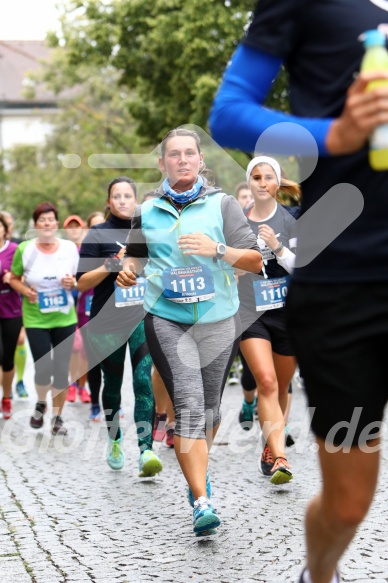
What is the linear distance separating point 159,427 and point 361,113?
661 centimetres

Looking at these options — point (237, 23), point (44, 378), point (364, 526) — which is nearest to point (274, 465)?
point (364, 526)

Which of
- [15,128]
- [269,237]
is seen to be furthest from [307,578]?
[15,128]

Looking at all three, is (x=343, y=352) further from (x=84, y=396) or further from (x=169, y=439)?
(x=84, y=396)

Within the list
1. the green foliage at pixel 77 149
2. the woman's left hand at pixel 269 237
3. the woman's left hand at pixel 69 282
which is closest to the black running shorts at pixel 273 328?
the woman's left hand at pixel 269 237

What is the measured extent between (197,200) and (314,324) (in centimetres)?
298

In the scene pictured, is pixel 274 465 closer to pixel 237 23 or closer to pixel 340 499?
pixel 340 499

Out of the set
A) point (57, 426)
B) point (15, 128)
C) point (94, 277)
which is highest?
point (15, 128)

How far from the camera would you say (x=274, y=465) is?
649 centimetres

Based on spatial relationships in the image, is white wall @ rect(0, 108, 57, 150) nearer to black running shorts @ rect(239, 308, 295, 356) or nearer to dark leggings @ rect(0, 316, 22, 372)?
→ dark leggings @ rect(0, 316, 22, 372)

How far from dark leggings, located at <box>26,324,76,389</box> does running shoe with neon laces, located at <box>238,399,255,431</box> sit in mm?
1589

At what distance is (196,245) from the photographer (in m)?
5.33

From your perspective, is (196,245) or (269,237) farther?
(269,237)

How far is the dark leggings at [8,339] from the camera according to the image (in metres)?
10.9

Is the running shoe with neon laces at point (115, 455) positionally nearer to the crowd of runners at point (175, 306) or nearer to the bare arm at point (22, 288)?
the crowd of runners at point (175, 306)
